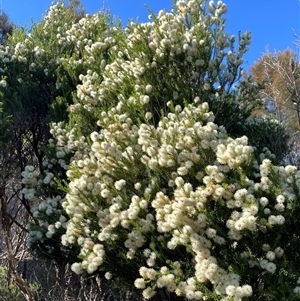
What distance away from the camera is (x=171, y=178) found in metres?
4.80

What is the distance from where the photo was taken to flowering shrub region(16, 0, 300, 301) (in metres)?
4.12

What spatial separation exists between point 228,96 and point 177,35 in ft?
3.42

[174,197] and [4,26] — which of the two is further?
[4,26]

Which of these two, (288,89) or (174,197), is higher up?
(288,89)

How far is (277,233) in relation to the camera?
160 inches

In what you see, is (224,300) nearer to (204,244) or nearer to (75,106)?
(204,244)

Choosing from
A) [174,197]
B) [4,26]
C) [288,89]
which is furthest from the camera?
[4,26]

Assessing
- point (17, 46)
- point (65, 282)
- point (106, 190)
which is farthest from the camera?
point (17, 46)

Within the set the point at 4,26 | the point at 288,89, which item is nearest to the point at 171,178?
the point at 288,89

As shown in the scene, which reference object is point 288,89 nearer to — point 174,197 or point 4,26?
point 174,197

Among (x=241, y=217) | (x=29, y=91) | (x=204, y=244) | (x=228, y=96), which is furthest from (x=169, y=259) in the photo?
(x=29, y=91)

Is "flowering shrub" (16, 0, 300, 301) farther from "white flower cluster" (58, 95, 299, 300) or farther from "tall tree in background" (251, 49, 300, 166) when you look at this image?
"tall tree in background" (251, 49, 300, 166)

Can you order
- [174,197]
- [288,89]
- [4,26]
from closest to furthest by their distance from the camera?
[174,197] → [288,89] → [4,26]

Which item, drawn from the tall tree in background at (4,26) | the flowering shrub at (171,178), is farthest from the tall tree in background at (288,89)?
the tall tree in background at (4,26)
